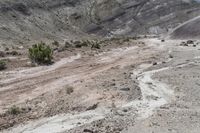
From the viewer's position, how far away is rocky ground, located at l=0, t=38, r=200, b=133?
20.7 metres

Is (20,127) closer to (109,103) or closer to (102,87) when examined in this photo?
(109,103)

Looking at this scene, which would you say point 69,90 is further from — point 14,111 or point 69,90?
point 14,111

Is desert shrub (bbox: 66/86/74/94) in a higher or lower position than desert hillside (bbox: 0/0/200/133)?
higher

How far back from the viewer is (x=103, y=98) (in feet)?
83.2

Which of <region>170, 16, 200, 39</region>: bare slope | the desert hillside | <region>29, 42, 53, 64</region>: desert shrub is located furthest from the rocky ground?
<region>170, 16, 200, 39</region>: bare slope

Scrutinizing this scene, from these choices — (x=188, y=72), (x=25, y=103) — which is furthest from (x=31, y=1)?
(x=25, y=103)

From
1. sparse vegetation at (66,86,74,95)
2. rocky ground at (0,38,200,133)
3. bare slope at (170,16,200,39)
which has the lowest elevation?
bare slope at (170,16,200,39)

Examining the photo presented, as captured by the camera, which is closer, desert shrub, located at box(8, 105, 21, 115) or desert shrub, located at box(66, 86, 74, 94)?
desert shrub, located at box(8, 105, 21, 115)

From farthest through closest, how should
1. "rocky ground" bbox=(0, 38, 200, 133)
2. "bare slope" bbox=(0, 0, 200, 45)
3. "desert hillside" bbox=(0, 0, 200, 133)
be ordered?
"bare slope" bbox=(0, 0, 200, 45)
"desert hillside" bbox=(0, 0, 200, 133)
"rocky ground" bbox=(0, 38, 200, 133)

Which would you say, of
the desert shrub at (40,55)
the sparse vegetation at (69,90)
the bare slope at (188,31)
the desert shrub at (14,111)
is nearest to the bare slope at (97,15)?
the bare slope at (188,31)

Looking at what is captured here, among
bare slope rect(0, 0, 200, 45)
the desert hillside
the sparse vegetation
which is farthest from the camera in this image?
bare slope rect(0, 0, 200, 45)

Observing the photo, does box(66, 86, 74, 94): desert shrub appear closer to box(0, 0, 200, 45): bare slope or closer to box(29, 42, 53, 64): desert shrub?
box(29, 42, 53, 64): desert shrub

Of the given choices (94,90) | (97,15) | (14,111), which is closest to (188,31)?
(97,15)

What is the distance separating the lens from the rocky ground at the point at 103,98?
68.0 feet
